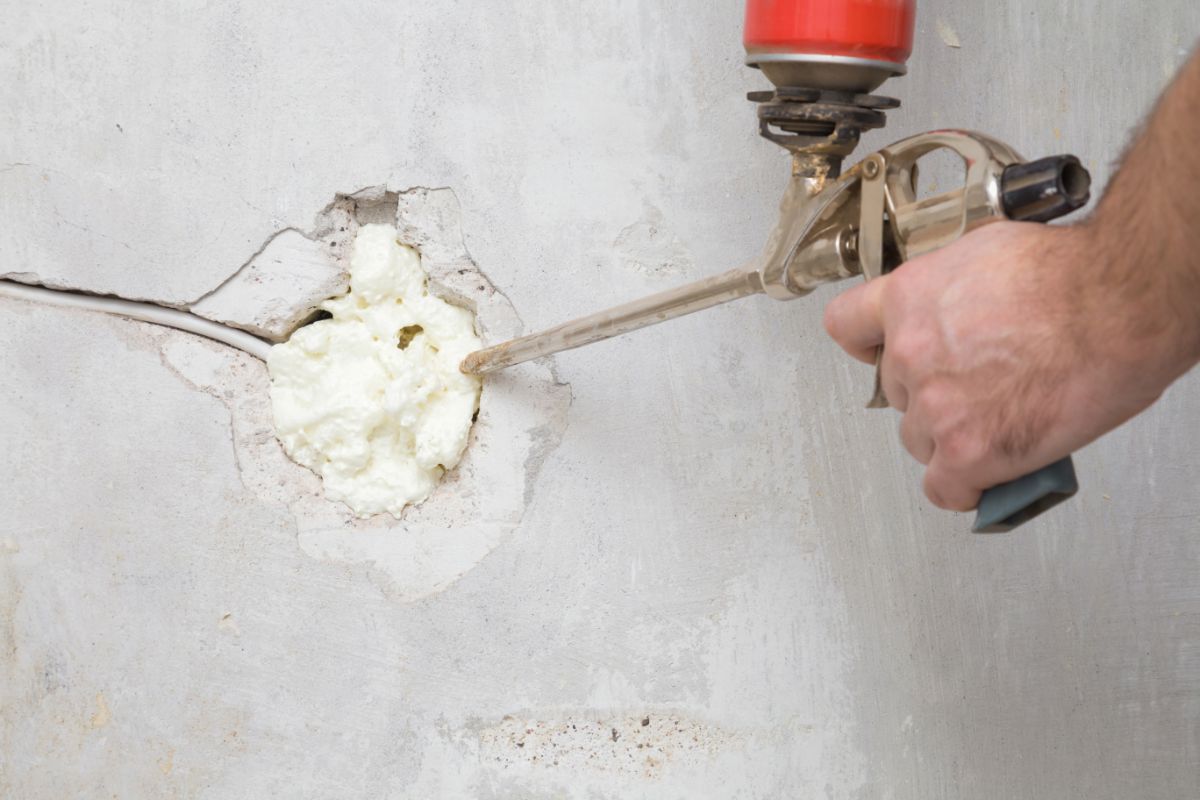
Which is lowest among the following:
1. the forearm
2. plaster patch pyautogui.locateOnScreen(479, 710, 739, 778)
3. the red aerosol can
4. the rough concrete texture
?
plaster patch pyautogui.locateOnScreen(479, 710, 739, 778)

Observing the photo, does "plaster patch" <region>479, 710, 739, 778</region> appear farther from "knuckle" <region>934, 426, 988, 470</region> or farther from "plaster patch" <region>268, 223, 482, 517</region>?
"knuckle" <region>934, 426, 988, 470</region>

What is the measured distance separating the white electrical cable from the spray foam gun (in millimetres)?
389

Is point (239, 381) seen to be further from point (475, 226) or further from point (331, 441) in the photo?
point (475, 226)

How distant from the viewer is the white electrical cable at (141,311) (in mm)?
1079

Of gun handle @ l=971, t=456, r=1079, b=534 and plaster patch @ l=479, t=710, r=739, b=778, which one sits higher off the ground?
gun handle @ l=971, t=456, r=1079, b=534

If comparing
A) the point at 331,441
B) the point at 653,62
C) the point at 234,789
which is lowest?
the point at 234,789

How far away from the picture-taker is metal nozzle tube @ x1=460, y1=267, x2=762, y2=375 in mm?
830

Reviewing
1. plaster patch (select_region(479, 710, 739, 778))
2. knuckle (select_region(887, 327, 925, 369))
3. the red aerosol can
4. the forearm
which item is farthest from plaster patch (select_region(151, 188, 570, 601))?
the forearm

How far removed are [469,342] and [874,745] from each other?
67 cm

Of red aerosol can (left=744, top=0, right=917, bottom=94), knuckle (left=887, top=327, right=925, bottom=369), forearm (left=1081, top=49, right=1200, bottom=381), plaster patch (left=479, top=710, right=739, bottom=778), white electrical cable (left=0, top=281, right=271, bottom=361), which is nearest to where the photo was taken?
forearm (left=1081, top=49, right=1200, bottom=381)

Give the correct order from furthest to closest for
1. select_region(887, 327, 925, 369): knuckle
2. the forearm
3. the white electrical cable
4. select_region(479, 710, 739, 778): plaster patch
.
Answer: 1. select_region(479, 710, 739, 778): plaster patch
2. the white electrical cable
3. select_region(887, 327, 925, 369): knuckle
4. the forearm

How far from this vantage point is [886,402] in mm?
752

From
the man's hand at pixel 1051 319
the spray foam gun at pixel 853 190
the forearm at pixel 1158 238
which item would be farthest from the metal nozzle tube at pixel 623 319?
the forearm at pixel 1158 238

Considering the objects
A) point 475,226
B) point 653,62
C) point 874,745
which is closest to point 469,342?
point 475,226
